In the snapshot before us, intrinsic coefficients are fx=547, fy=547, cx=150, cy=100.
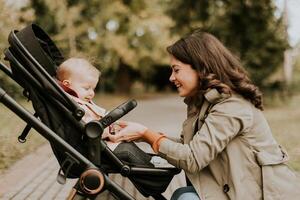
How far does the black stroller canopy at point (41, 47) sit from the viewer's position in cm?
323

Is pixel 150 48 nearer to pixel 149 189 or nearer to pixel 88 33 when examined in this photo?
pixel 88 33

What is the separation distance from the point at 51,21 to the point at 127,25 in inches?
219

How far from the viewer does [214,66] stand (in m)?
3.02

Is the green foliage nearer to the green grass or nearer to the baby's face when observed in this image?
the green grass

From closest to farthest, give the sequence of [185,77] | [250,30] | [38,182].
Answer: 1. [185,77]
2. [38,182]
3. [250,30]

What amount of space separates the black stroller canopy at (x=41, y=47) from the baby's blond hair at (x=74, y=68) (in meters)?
0.07

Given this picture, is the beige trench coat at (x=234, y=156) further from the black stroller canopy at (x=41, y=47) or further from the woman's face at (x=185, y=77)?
the black stroller canopy at (x=41, y=47)

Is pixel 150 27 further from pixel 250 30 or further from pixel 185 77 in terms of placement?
pixel 185 77

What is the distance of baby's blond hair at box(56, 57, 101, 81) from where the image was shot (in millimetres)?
3406

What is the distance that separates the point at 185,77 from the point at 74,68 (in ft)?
2.47

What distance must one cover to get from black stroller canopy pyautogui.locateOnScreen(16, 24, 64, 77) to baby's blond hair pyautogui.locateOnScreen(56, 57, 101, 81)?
0.22ft

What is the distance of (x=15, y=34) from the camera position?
3141 mm

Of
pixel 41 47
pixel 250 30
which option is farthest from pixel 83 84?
pixel 250 30

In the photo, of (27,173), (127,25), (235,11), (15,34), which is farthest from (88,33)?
(15,34)
